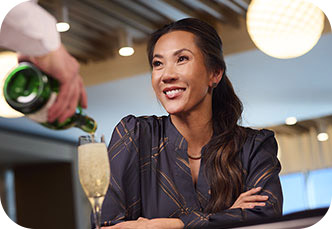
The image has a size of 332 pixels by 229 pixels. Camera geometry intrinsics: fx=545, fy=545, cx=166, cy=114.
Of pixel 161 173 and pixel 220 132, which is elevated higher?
pixel 220 132

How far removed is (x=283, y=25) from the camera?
8.45ft

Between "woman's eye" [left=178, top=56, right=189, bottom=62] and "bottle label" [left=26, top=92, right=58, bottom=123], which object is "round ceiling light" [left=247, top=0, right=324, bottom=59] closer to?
"woman's eye" [left=178, top=56, right=189, bottom=62]

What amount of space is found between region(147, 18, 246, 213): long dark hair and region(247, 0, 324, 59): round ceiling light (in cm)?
78

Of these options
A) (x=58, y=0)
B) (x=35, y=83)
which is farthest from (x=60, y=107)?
(x=58, y=0)

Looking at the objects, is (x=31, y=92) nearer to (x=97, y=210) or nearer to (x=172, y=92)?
(x=97, y=210)

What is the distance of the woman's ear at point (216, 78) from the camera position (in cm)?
165

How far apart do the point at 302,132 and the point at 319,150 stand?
339 millimetres

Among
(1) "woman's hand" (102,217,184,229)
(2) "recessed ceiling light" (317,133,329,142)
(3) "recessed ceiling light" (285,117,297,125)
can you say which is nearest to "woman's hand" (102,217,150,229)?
(1) "woman's hand" (102,217,184,229)

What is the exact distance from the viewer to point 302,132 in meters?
7.18

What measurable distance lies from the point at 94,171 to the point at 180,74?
27.1 inches

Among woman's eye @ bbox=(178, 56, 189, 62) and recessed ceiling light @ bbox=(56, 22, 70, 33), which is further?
recessed ceiling light @ bbox=(56, 22, 70, 33)

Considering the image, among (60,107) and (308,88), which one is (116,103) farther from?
(60,107)

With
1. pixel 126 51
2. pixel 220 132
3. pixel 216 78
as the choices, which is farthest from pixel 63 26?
pixel 220 132

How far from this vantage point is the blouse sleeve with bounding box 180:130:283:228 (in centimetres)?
125
